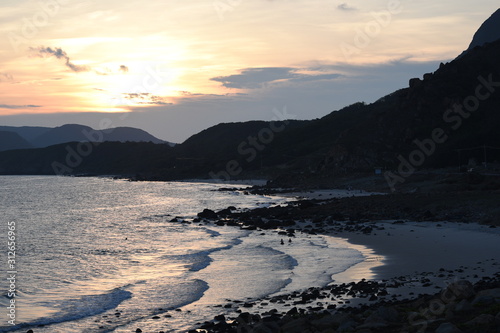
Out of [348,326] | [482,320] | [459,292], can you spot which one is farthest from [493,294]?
[348,326]

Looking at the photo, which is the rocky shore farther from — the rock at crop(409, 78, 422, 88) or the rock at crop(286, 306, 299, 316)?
the rock at crop(409, 78, 422, 88)

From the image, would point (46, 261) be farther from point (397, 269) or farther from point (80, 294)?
point (397, 269)

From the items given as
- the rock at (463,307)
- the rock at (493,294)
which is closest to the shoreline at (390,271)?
the rock at (463,307)

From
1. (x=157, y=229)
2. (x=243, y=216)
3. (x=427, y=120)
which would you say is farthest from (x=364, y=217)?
(x=427, y=120)

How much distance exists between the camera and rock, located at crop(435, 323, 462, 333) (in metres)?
10.5

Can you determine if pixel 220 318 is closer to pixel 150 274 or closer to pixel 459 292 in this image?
pixel 459 292

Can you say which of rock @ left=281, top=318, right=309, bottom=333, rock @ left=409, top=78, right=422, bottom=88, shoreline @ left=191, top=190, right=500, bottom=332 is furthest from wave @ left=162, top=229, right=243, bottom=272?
rock @ left=409, top=78, right=422, bottom=88

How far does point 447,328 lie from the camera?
1068 centimetres

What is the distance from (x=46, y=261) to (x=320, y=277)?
54.5ft

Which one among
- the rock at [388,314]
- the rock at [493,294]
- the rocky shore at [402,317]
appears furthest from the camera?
the rock at [493,294]

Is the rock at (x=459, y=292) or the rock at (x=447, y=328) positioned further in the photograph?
the rock at (x=459, y=292)

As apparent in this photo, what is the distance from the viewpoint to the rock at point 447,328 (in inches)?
415

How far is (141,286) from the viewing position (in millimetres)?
22594

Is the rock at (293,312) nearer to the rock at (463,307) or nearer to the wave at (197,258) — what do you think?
the rock at (463,307)
